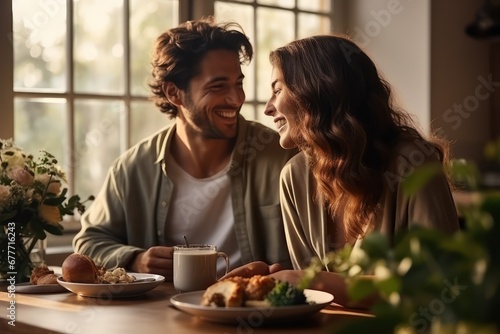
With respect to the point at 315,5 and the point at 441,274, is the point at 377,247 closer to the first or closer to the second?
the point at 441,274

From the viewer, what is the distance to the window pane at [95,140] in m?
3.03

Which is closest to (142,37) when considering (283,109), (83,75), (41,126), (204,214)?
(83,75)

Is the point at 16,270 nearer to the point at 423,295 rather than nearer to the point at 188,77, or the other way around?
the point at 188,77

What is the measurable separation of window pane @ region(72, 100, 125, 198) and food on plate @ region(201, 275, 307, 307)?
157 centimetres

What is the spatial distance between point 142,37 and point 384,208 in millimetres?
1513

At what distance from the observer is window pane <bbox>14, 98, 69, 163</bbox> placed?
288 cm

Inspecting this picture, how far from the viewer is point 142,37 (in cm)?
318

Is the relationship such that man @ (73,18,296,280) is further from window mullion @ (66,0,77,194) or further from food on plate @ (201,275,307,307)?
food on plate @ (201,275,307,307)

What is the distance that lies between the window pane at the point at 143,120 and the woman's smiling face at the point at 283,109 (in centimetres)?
105

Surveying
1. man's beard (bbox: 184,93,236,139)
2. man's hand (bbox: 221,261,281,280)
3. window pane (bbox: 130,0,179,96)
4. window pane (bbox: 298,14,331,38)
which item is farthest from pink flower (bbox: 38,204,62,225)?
window pane (bbox: 298,14,331,38)

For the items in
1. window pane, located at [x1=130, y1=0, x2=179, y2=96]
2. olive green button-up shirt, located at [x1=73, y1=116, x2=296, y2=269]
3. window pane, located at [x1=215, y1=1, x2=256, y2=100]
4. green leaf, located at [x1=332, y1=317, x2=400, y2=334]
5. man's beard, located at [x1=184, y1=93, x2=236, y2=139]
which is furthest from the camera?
window pane, located at [x1=215, y1=1, x2=256, y2=100]

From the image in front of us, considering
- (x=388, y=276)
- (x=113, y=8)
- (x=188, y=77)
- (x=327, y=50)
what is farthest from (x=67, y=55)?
(x=388, y=276)

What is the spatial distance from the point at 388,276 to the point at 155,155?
218 cm

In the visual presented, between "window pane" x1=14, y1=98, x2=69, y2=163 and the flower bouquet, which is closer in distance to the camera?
the flower bouquet
